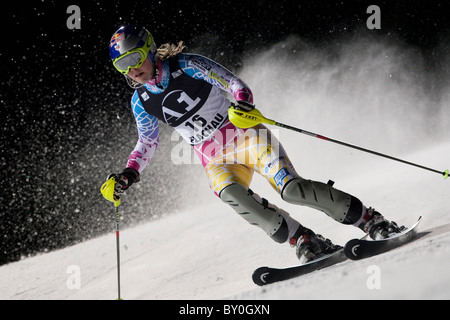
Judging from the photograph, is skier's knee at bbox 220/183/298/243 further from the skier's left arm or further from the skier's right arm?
the skier's right arm

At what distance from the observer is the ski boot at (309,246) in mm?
2822

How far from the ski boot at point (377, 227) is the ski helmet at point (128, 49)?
1721 millimetres

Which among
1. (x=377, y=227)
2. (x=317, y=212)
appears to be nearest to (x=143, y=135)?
(x=377, y=227)

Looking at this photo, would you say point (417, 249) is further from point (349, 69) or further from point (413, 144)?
point (349, 69)

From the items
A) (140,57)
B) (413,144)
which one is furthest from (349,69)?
(140,57)

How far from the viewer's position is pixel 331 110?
8.34 meters

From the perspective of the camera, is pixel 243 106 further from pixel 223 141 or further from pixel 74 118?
pixel 74 118

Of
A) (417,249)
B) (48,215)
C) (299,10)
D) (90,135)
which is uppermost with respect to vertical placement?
(299,10)

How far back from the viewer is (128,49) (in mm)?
2906

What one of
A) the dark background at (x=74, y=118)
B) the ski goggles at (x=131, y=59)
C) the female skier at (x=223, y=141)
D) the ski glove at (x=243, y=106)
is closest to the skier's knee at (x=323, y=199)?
the female skier at (x=223, y=141)

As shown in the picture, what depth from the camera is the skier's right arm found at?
3232 mm

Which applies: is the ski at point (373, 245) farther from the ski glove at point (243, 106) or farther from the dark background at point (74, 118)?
the dark background at point (74, 118)

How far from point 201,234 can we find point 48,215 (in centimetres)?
453

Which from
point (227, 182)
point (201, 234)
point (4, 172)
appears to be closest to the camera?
point (227, 182)
